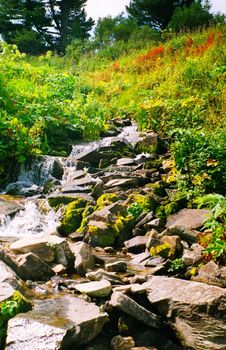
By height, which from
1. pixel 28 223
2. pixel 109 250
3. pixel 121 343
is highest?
pixel 121 343

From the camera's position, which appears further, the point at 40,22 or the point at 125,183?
the point at 40,22

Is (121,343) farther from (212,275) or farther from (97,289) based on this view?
(212,275)

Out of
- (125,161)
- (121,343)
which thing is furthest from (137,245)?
(125,161)

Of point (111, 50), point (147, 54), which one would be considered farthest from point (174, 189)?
point (111, 50)

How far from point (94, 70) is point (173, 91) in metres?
10.3

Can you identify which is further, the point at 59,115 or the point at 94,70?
the point at 94,70

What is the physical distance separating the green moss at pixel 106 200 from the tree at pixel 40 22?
1045 inches

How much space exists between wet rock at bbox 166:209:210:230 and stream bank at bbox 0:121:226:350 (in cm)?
2

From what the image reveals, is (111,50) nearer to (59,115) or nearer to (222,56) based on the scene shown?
(222,56)

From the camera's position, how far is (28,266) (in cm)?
517

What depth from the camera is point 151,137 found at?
10641mm

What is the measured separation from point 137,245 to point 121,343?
2613 mm

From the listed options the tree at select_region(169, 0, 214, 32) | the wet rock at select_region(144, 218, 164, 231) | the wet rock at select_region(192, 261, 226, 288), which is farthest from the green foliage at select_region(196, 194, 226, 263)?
the tree at select_region(169, 0, 214, 32)

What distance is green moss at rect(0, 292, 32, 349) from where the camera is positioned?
383 centimetres
